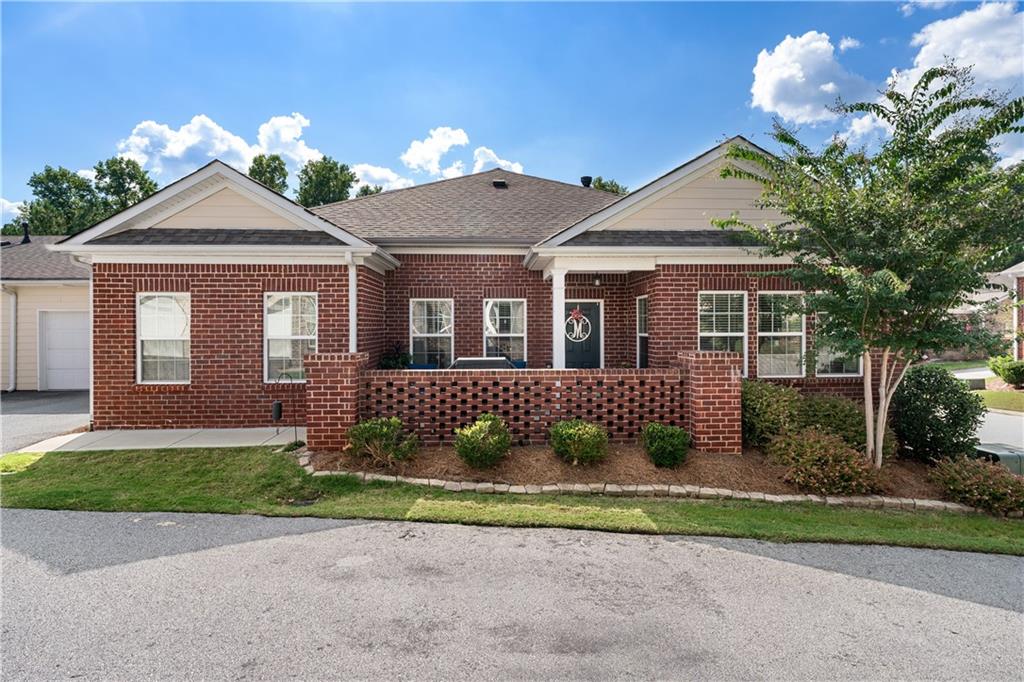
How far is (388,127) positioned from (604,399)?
1281 centimetres

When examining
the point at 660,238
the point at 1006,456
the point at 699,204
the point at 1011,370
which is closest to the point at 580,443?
the point at 660,238

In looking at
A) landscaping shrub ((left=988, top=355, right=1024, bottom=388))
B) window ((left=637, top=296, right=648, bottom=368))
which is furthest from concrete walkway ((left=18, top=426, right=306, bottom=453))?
landscaping shrub ((left=988, top=355, right=1024, bottom=388))

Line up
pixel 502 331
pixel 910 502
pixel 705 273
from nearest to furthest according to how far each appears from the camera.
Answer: pixel 910 502 < pixel 705 273 < pixel 502 331

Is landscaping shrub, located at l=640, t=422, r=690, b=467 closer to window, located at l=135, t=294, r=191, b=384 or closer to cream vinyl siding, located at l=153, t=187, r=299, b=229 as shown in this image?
cream vinyl siding, located at l=153, t=187, r=299, b=229

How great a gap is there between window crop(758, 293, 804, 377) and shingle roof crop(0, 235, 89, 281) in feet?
56.4

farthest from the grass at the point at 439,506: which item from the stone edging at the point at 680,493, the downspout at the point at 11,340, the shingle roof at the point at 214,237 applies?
the downspout at the point at 11,340

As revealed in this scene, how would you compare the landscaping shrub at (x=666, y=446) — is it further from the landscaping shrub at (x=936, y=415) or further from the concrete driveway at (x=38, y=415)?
the concrete driveway at (x=38, y=415)

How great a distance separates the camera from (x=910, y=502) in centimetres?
620

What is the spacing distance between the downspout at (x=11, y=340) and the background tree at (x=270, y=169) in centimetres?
2305

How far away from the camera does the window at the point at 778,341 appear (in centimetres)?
973

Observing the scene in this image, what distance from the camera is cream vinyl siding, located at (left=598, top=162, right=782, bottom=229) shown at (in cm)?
964

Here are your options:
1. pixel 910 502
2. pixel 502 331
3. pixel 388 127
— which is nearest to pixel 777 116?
pixel 910 502

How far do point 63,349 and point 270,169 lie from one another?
24.8 metres

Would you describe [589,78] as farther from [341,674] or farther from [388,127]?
[341,674]
